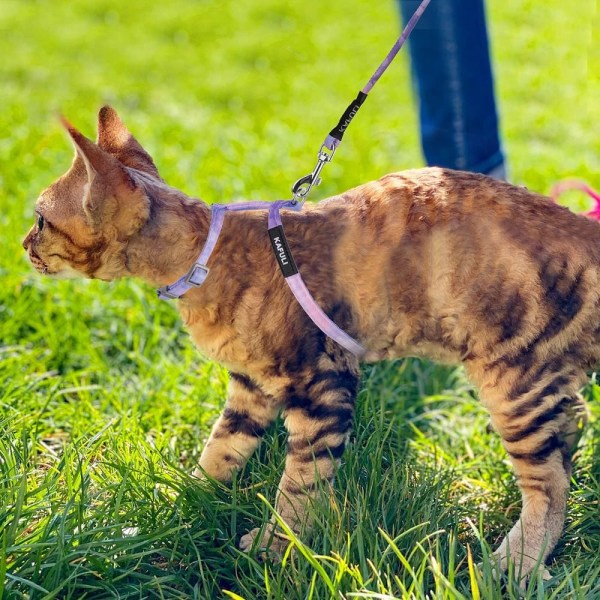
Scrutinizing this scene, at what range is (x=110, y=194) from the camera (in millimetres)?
2498

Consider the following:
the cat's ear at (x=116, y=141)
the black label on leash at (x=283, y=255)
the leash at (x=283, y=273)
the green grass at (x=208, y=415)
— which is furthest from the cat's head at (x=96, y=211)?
the green grass at (x=208, y=415)

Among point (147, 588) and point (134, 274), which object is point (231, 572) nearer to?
point (147, 588)

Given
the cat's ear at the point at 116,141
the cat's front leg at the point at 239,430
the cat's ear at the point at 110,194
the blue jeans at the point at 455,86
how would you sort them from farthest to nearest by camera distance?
the blue jeans at the point at 455,86 < the cat's front leg at the point at 239,430 < the cat's ear at the point at 116,141 < the cat's ear at the point at 110,194

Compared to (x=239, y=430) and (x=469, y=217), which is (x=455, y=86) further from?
(x=239, y=430)

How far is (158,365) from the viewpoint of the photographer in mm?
3654

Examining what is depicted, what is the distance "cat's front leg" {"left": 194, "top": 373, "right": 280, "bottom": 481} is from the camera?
2926 millimetres

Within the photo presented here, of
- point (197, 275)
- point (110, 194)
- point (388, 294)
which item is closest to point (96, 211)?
point (110, 194)

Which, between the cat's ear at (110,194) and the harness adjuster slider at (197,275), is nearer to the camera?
the cat's ear at (110,194)

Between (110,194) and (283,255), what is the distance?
19.5 inches

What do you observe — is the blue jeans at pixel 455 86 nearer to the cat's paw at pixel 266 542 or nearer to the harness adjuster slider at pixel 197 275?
the harness adjuster slider at pixel 197 275

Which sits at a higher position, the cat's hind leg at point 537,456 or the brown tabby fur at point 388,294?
the brown tabby fur at point 388,294

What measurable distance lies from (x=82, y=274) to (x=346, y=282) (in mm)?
756

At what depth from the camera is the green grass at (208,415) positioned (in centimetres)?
244

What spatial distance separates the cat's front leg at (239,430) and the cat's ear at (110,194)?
0.63 m
